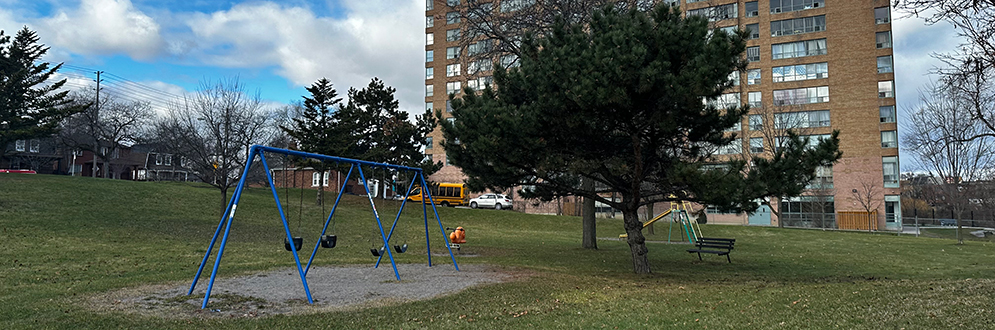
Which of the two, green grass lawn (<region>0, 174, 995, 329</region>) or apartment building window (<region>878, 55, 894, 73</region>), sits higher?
apartment building window (<region>878, 55, 894, 73</region>)

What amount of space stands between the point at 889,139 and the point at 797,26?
11979mm

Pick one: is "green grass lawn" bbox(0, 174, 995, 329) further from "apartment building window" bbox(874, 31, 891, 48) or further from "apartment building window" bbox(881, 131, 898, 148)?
"apartment building window" bbox(874, 31, 891, 48)

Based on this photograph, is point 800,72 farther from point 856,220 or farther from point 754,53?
point 856,220

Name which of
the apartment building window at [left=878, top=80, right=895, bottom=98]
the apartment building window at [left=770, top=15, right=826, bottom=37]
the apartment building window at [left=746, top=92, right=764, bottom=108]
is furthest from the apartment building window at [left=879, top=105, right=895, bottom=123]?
the apartment building window at [left=746, top=92, right=764, bottom=108]

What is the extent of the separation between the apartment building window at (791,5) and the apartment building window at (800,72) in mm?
5009

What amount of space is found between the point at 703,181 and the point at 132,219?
2224 cm

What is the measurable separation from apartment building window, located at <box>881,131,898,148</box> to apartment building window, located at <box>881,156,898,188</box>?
101cm

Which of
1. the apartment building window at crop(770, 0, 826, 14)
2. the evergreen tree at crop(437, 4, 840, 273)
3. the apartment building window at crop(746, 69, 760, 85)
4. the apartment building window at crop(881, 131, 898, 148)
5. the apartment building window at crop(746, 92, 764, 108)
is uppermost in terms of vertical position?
the apartment building window at crop(770, 0, 826, 14)

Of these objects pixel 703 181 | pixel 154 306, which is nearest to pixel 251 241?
pixel 154 306

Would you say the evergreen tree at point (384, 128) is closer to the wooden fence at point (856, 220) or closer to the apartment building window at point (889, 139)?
the wooden fence at point (856, 220)

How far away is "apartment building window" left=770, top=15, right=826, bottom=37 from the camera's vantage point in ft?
163

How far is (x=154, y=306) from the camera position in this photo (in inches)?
316

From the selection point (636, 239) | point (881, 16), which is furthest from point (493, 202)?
point (636, 239)

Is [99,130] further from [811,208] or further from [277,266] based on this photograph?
[811,208]
